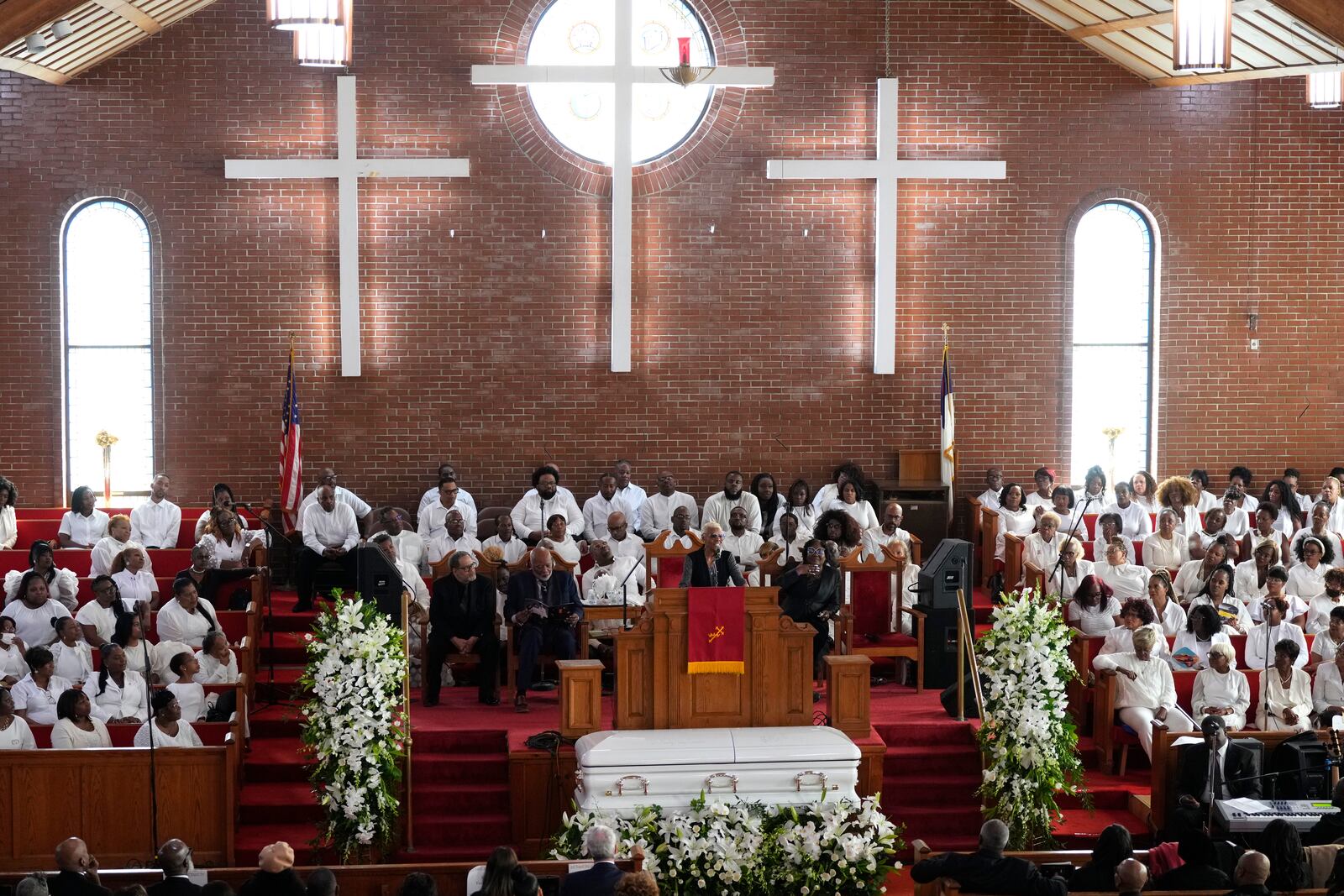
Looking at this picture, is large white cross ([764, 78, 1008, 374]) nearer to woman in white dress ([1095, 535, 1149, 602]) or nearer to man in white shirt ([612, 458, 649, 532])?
man in white shirt ([612, 458, 649, 532])

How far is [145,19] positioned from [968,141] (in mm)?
7547

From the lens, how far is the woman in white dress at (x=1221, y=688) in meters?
11.2

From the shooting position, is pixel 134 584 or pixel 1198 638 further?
pixel 134 584

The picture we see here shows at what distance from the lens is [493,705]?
11664 mm

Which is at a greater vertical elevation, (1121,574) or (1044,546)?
(1044,546)

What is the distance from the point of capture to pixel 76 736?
9.91m

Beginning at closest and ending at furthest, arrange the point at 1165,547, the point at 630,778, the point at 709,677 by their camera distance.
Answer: the point at 630,778 → the point at 709,677 → the point at 1165,547

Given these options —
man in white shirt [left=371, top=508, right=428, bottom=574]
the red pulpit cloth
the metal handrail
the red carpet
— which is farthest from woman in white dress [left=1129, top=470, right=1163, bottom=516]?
man in white shirt [left=371, top=508, right=428, bottom=574]

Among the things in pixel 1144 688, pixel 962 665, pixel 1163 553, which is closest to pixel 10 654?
pixel 962 665

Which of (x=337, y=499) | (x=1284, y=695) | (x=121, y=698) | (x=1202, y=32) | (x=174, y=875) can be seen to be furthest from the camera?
(x=337, y=499)

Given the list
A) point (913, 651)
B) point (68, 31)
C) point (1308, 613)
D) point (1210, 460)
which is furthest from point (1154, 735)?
point (68, 31)

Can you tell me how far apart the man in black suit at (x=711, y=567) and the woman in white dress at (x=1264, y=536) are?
4.57m

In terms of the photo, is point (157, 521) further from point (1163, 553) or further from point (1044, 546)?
point (1163, 553)

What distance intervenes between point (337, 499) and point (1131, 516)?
23.4 ft
